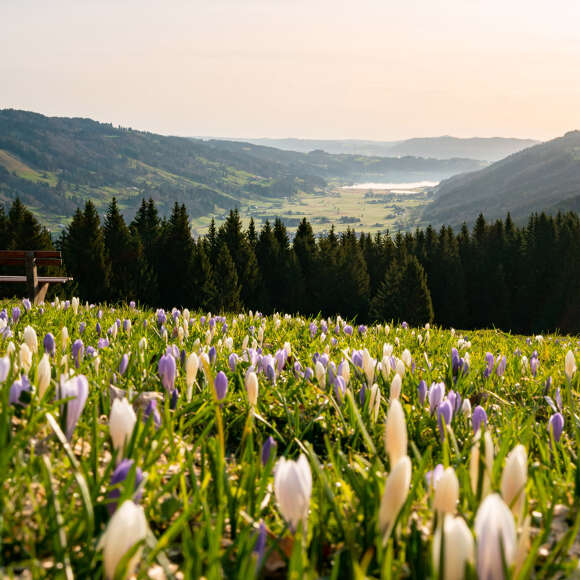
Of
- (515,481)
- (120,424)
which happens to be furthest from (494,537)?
(120,424)

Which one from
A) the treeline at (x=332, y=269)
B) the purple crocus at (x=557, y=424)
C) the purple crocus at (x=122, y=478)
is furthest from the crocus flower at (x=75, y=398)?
the treeline at (x=332, y=269)

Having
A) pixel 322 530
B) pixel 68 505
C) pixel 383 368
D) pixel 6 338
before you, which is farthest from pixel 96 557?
pixel 6 338

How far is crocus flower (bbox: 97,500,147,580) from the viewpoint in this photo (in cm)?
150

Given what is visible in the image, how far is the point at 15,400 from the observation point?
2.84 metres

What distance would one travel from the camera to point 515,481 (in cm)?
193

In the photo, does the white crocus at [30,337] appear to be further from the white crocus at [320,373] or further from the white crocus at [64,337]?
the white crocus at [320,373]

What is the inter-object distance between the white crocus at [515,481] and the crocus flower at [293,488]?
68cm

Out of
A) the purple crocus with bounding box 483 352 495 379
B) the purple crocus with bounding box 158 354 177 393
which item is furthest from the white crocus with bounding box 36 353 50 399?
the purple crocus with bounding box 483 352 495 379

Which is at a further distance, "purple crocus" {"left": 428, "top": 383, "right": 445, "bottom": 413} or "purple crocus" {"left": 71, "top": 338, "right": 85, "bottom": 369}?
"purple crocus" {"left": 71, "top": 338, "right": 85, "bottom": 369}

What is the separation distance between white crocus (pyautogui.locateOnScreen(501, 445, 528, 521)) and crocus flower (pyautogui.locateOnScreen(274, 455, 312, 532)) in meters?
0.68

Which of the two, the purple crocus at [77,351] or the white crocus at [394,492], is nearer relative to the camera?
the white crocus at [394,492]

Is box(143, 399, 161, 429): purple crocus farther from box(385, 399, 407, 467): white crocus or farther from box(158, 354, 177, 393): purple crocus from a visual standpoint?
box(385, 399, 407, 467): white crocus

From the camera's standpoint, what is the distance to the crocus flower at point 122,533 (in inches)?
58.9

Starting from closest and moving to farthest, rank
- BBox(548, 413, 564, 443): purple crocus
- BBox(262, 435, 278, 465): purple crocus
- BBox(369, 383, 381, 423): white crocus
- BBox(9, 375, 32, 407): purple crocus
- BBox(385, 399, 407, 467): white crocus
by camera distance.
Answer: BBox(385, 399, 407, 467): white crocus < BBox(262, 435, 278, 465): purple crocus < BBox(9, 375, 32, 407): purple crocus < BBox(548, 413, 564, 443): purple crocus < BBox(369, 383, 381, 423): white crocus
